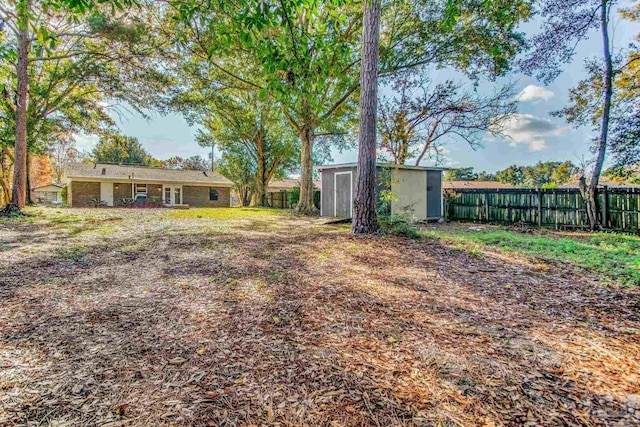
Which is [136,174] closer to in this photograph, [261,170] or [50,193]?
[261,170]

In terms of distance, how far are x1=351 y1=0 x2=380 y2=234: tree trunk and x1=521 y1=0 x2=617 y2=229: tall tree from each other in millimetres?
7020

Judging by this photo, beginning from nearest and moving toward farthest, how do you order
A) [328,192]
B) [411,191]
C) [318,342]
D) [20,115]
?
[318,342], [20,115], [411,191], [328,192]

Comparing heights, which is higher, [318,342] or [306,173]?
[306,173]

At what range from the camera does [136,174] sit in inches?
842

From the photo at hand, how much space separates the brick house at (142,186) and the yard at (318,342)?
61.8 ft

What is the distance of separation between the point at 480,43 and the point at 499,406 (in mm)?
11773

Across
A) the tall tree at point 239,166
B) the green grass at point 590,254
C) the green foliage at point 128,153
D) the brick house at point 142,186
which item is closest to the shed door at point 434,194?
the green grass at point 590,254

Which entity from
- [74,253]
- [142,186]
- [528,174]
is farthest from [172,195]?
[528,174]

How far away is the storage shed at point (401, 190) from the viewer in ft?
37.1

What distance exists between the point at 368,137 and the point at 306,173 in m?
8.21

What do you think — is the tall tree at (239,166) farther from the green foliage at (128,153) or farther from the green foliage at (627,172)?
the green foliage at (627,172)

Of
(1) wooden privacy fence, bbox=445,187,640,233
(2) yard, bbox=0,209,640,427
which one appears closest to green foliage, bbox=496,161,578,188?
(1) wooden privacy fence, bbox=445,187,640,233

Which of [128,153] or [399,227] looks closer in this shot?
[399,227]

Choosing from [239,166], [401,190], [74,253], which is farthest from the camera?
[239,166]
